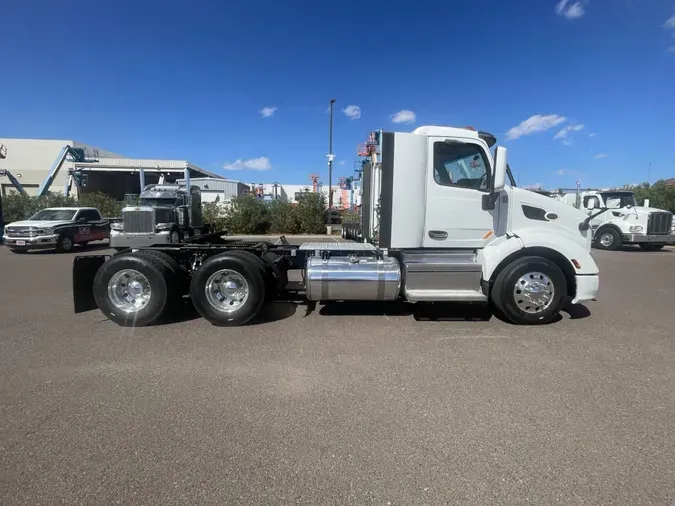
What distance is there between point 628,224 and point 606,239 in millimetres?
1032

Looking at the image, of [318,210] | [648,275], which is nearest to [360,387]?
[648,275]

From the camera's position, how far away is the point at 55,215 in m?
16.3

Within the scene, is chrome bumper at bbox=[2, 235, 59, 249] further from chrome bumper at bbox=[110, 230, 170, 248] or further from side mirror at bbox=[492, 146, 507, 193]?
side mirror at bbox=[492, 146, 507, 193]

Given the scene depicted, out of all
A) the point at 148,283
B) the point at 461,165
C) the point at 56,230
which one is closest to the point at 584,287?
the point at 461,165

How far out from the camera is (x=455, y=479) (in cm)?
246

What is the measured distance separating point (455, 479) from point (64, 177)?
5750 cm

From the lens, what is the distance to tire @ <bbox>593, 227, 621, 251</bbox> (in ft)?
57.1

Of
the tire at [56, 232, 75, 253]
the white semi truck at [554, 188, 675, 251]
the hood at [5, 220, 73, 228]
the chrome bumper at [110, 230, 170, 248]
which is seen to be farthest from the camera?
the white semi truck at [554, 188, 675, 251]

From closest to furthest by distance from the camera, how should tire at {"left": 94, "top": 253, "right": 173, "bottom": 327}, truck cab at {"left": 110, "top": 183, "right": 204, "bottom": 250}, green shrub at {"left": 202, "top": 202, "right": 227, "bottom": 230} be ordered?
tire at {"left": 94, "top": 253, "right": 173, "bottom": 327} → truck cab at {"left": 110, "top": 183, "right": 204, "bottom": 250} → green shrub at {"left": 202, "top": 202, "right": 227, "bottom": 230}

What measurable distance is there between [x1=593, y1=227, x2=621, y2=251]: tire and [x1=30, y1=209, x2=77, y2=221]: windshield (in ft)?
76.3

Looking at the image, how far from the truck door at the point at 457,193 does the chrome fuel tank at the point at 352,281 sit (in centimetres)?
84

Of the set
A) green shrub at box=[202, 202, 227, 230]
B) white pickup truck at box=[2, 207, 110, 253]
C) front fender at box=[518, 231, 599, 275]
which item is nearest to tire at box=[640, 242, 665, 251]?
front fender at box=[518, 231, 599, 275]

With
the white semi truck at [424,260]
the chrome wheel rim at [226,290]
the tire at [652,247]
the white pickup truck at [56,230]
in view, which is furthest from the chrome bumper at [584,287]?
the white pickup truck at [56,230]

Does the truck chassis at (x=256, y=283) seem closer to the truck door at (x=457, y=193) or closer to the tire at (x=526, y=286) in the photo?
the tire at (x=526, y=286)
